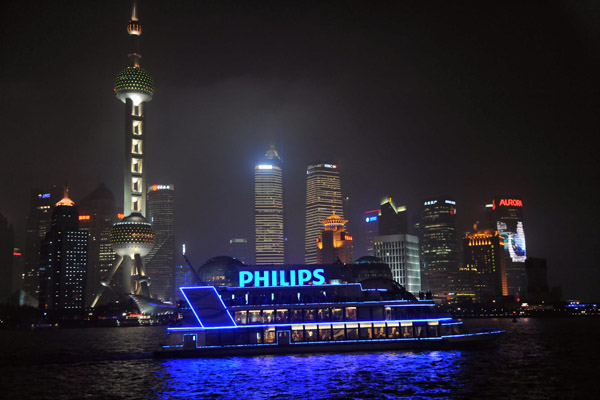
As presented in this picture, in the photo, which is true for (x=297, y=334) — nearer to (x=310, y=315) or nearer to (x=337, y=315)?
(x=310, y=315)

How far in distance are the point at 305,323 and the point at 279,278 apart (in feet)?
21.9

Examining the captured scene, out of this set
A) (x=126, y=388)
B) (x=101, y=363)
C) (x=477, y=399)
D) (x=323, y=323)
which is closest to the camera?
(x=477, y=399)

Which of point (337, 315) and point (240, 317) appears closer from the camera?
point (240, 317)

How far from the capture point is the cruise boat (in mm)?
63281

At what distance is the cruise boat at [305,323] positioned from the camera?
63281 mm

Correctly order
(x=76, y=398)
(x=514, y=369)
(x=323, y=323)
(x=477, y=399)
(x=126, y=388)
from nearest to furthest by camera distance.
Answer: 1. (x=477, y=399)
2. (x=76, y=398)
3. (x=126, y=388)
4. (x=514, y=369)
5. (x=323, y=323)

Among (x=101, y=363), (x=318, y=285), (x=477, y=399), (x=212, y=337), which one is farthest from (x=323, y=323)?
(x=101, y=363)

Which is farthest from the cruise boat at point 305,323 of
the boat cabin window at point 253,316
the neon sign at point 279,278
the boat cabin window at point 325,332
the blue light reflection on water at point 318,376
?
the blue light reflection on water at point 318,376

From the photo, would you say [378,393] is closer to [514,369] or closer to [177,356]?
[514,369]

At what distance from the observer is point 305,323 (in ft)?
211

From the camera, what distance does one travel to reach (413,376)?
53375 mm

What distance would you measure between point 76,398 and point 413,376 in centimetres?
2738

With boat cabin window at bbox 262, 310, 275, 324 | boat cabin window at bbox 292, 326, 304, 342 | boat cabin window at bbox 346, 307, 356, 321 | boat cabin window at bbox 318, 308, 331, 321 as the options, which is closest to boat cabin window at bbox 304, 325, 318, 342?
boat cabin window at bbox 292, 326, 304, 342

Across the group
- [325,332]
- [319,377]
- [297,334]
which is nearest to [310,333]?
[297,334]
